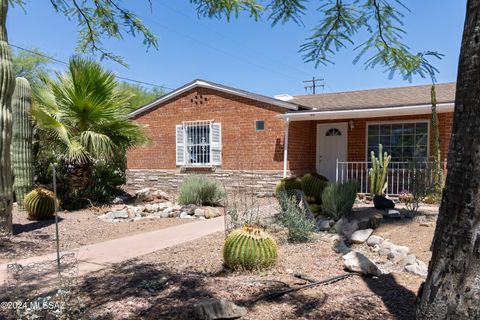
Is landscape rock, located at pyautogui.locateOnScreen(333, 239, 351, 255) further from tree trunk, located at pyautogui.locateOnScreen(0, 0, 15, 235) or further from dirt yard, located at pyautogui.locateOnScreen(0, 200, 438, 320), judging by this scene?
tree trunk, located at pyautogui.locateOnScreen(0, 0, 15, 235)

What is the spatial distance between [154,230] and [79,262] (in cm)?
276

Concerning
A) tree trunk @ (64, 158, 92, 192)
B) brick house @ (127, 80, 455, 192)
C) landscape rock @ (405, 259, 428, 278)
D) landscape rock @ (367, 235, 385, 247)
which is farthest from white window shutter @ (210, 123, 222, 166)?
landscape rock @ (405, 259, 428, 278)

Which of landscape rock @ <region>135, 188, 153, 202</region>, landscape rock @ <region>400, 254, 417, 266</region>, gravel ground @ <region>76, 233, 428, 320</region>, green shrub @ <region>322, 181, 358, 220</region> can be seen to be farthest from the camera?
landscape rock @ <region>135, 188, 153, 202</region>

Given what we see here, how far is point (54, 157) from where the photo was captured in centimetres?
1093

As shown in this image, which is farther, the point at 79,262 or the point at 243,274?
the point at 79,262

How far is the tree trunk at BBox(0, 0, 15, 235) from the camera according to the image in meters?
6.69

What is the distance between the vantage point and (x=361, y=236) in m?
6.61

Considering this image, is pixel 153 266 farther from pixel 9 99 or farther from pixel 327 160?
pixel 327 160

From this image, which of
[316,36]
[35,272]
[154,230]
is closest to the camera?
[316,36]

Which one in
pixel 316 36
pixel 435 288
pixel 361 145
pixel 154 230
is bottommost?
pixel 154 230

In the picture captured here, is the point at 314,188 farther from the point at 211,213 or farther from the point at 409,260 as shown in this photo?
the point at 409,260

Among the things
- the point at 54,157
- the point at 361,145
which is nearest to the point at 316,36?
the point at 54,157

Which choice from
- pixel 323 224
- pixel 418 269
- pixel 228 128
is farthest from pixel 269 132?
pixel 418 269

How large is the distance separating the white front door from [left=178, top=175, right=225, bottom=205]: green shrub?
5.37 meters
